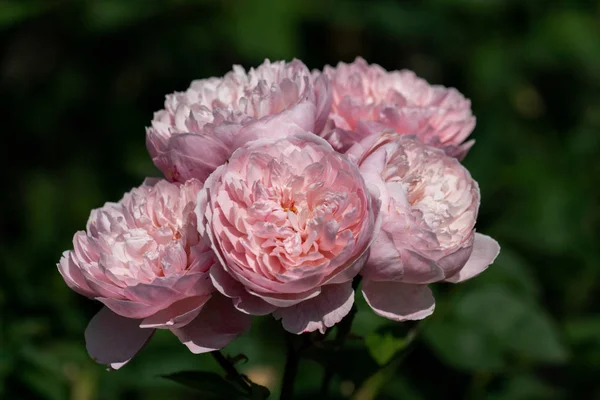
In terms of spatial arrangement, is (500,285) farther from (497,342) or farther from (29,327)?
(29,327)

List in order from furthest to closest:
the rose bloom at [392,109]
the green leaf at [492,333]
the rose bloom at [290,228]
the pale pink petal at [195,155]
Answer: the green leaf at [492,333] → the rose bloom at [392,109] → the pale pink petal at [195,155] → the rose bloom at [290,228]

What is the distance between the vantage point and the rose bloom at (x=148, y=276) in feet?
3.03

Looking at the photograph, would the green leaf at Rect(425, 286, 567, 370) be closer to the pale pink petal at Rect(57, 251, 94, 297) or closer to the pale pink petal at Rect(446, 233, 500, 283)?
the pale pink petal at Rect(446, 233, 500, 283)

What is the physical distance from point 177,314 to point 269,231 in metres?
0.15

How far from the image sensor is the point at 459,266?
96cm

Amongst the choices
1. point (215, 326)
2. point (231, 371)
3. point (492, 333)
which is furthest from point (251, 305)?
point (492, 333)

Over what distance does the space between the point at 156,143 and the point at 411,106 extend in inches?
14.9

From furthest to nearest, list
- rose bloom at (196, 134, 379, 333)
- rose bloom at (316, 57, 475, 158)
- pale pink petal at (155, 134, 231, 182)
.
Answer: rose bloom at (316, 57, 475, 158) → pale pink petal at (155, 134, 231, 182) → rose bloom at (196, 134, 379, 333)

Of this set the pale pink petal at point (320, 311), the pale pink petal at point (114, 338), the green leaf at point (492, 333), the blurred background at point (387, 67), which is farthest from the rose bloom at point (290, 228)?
the green leaf at point (492, 333)

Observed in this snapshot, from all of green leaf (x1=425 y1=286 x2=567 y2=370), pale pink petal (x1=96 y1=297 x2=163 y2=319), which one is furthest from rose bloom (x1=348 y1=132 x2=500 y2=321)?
green leaf (x1=425 y1=286 x2=567 y2=370)

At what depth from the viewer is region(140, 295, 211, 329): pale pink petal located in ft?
3.04

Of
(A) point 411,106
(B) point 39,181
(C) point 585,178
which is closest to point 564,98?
(C) point 585,178

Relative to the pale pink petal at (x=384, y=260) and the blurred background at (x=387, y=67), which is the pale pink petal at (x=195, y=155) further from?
the blurred background at (x=387, y=67)

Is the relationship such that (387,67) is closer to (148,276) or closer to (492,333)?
(492,333)
